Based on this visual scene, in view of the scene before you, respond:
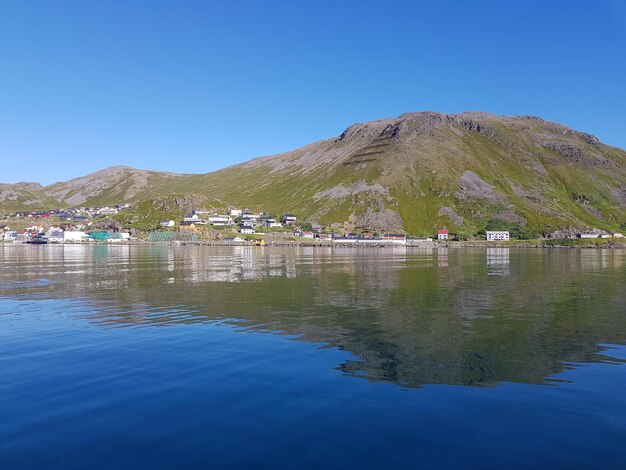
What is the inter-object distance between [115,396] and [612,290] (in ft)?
221

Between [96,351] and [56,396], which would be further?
[96,351]

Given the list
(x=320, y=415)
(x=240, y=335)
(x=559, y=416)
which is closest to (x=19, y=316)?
(x=240, y=335)

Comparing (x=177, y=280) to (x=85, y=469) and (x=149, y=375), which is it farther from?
(x=85, y=469)

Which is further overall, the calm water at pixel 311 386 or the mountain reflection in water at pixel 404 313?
the mountain reflection in water at pixel 404 313

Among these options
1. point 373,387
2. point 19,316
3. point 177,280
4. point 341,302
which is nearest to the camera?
point 373,387

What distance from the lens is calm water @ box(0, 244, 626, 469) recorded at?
16.2m

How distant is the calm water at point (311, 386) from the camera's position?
53.3ft

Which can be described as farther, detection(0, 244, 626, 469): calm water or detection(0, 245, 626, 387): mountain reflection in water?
detection(0, 245, 626, 387): mountain reflection in water

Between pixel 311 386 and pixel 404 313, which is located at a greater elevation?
pixel 311 386

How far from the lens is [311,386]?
75.6 ft

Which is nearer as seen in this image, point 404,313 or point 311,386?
point 311,386

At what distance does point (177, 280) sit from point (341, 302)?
3556 cm

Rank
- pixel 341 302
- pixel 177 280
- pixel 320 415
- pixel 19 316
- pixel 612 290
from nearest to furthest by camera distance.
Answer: pixel 320 415
pixel 19 316
pixel 341 302
pixel 612 290
pixel 177 280

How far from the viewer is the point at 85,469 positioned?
14844mm
